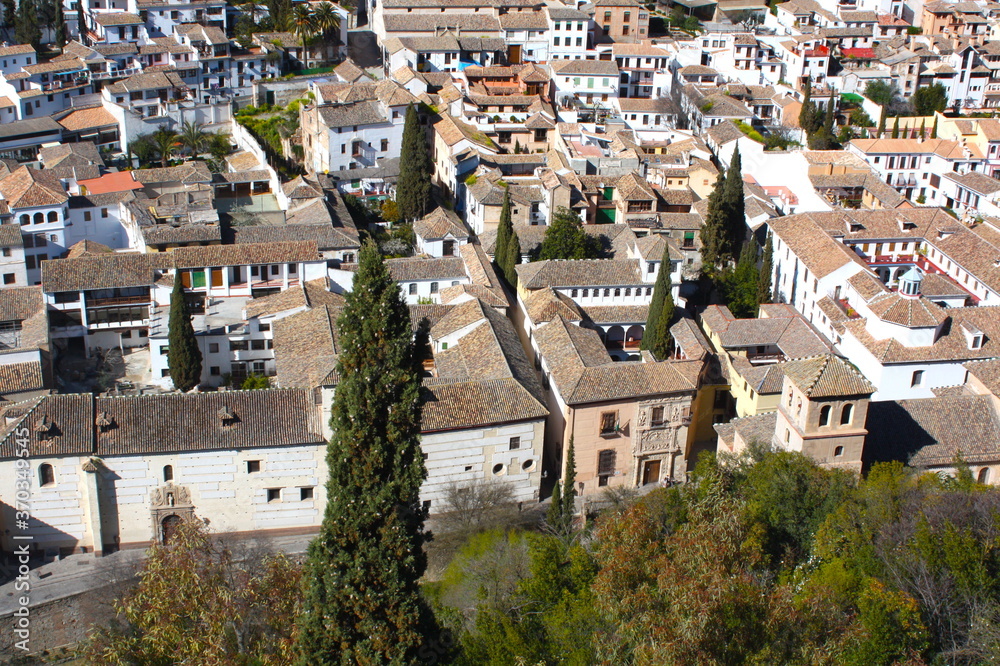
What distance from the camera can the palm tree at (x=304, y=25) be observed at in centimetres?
7862

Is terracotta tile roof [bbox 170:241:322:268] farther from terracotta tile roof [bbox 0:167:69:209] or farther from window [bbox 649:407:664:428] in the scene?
window [bbox 649:407:664:428]

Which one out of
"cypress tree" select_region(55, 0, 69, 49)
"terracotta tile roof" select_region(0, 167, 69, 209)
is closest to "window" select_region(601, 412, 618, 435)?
"terracotta tile roof" select_region(0, 167, 69, 209)

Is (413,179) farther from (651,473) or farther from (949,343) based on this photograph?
(949,343)

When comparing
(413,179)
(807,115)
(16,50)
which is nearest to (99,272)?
(413,179)

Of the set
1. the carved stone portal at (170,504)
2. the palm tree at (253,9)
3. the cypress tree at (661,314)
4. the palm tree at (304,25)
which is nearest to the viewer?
the carved stone portal at (170,504)

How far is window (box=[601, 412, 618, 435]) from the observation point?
40375 mm

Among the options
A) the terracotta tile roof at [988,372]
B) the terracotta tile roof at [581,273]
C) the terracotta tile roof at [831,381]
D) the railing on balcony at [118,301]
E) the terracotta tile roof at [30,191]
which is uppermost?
the terracotta tile roof at [30,191]

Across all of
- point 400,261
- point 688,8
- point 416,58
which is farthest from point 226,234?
point 688,8

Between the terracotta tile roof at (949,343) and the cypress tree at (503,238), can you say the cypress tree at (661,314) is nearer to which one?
the terracotta tile roof at (949,343)

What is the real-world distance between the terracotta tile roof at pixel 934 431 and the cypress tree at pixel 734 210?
1899 centimetres

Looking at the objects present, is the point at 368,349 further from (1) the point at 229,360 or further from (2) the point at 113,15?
(2) the point at 113,15

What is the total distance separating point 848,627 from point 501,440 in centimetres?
1676

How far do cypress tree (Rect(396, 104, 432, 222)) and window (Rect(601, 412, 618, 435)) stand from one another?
2434 cm

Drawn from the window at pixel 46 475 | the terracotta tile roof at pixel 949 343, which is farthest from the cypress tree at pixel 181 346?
the terracotta tile roof at pixel 949 343
